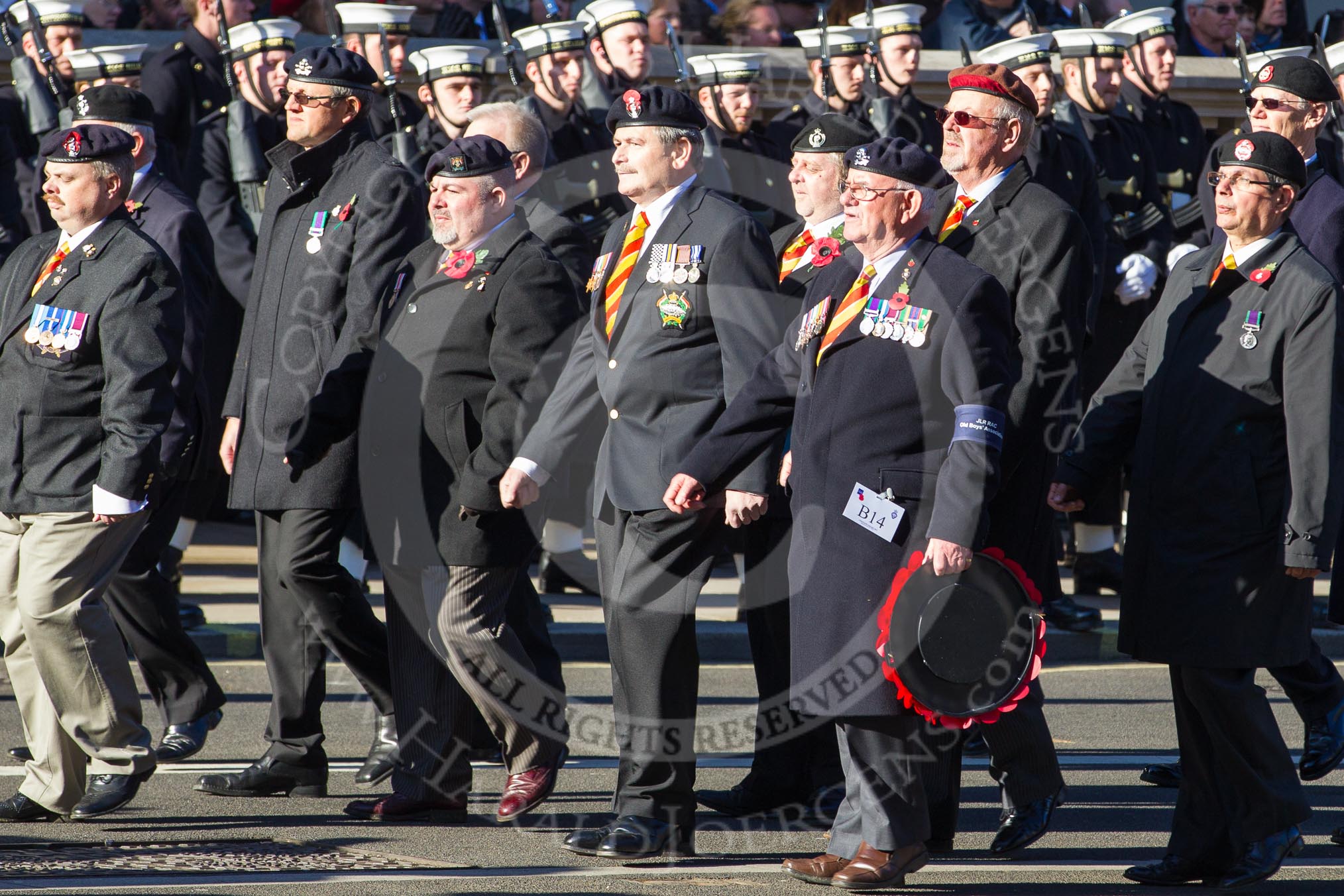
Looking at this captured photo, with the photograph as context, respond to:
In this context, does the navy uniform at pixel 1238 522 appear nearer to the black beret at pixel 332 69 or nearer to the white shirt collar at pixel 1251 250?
the white shirt collar at pixel 1251 250

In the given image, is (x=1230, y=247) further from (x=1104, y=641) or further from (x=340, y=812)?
(x=1104, y=641)

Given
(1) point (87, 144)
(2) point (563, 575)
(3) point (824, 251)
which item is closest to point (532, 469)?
(3) point (824, 251)

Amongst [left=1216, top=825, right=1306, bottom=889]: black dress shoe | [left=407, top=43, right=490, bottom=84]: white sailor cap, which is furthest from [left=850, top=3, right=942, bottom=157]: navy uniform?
[left=1216, top=825, right=1306, bottom=889]: black dress shoe

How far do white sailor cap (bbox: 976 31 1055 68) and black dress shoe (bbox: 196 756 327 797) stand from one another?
5096mm

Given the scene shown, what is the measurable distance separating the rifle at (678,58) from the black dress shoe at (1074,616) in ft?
11.1

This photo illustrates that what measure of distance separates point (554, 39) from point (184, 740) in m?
4.73

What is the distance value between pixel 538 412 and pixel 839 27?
5294 mm

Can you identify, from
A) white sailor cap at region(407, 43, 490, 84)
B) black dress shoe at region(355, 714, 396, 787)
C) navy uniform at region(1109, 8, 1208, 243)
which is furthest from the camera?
navy uniform at region(1109, 8, 1208, 243)

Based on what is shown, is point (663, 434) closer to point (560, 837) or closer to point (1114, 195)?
point (560, 837)

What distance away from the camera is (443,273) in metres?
6.23

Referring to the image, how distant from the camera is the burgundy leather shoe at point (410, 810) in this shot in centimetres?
610

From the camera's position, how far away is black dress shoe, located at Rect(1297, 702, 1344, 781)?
6586mm

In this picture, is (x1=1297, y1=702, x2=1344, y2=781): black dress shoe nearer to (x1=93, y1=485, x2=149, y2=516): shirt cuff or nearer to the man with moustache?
the man with moustache

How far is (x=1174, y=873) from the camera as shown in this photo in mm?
5516
